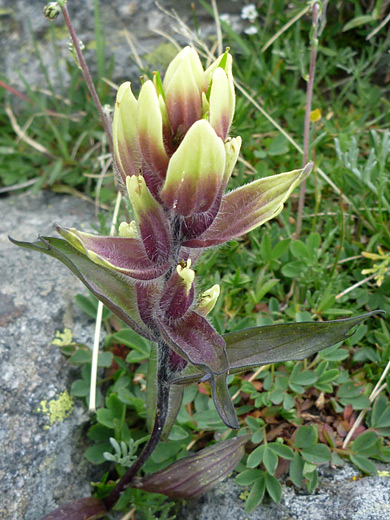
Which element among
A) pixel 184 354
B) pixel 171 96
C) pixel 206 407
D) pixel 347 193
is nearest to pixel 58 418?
pixel 206 407

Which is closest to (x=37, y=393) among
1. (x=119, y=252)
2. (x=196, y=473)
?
(x=196, y=473)

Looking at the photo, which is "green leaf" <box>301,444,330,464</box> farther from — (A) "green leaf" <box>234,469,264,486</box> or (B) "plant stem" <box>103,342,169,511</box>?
(B) "plant stem" <box>103,342,169,511</box>

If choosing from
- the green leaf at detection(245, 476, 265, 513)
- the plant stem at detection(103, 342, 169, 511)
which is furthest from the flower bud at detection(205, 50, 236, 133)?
the green leaf at detection(245, 476, 265, 513)

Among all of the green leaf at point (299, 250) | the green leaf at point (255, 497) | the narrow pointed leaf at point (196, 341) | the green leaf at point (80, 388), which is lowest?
the green leaf at point (255, 497)

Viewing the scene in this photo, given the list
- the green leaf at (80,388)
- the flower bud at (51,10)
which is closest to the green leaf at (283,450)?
the green leaf at (80,388)

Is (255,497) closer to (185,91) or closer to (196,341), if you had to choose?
(196,341)

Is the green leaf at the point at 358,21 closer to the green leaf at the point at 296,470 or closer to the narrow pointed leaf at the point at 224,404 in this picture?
the green leaf at the point at 296,470
